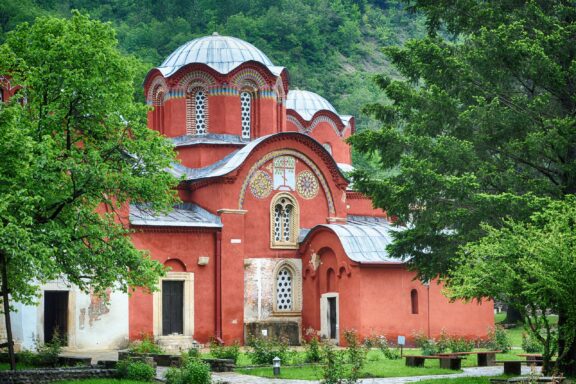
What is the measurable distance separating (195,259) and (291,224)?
3.45 meters

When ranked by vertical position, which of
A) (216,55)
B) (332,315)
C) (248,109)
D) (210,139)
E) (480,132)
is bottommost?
(332,315)

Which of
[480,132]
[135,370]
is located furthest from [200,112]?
[135,370]

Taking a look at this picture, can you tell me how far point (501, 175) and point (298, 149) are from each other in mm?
12381

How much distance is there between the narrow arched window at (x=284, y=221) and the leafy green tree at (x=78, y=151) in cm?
1064

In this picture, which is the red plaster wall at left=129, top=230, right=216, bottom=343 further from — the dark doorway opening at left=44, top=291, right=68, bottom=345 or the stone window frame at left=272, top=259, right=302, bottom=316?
the stone window frame at left=272, top=259, right=302, bottom=316

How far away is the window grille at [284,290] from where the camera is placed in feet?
97.6

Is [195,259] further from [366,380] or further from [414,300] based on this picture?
[366,380]

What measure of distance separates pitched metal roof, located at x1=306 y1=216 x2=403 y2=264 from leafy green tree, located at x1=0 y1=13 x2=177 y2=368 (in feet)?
31.6

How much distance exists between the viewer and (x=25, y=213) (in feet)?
53.5

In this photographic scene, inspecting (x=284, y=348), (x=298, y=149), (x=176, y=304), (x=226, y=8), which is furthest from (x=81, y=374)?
(x=226, y=8)

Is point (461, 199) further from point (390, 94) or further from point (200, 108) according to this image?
point (200, 108)

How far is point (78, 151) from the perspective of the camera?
1855cm

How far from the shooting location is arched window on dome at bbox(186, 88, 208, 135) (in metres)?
31.2

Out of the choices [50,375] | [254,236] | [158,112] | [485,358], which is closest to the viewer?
[50,375]
